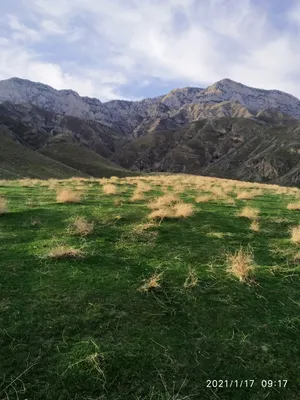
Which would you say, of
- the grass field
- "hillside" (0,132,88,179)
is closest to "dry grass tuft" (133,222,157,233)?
the grass field

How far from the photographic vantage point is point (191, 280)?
800 centimetres

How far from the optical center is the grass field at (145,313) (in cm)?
503

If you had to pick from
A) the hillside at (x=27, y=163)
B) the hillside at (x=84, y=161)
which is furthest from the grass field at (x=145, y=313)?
the hillside at (x=84, y=161)

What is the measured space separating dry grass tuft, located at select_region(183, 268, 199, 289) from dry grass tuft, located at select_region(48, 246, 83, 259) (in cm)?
287

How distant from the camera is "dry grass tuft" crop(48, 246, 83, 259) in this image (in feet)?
29.4

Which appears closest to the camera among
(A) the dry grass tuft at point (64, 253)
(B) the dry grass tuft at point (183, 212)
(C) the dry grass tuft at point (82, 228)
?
(A) the dry grass tuft at point (64, 253)

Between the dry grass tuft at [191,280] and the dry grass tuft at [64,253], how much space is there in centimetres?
287

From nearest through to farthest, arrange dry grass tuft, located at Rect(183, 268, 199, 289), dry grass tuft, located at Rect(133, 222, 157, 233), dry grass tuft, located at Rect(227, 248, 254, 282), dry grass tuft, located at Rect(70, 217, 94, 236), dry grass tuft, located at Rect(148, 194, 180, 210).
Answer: dry grass tuft, located at Rect(183, 268, 199, 289) < dry grass tuft, located at Rect(227, 248, 254, 282) < dry grass tuft, located at Rect(70, 217, 94, 236) < dry grass tuft, located at Rect(133, 222, 157, 233) < dry grass tuft, located at Rect(148, 194, 180, 210)

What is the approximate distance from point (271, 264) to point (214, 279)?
7.01 feet

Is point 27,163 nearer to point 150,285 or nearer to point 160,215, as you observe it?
point 160,215

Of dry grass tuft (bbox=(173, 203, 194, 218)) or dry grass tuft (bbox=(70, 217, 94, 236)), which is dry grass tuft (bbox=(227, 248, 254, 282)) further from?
dry grass tuft (bbox=(173, 203, 194, 218))

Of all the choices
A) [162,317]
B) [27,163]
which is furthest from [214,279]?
[27,163]

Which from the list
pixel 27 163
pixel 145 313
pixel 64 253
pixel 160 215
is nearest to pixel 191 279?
pixel 145 313

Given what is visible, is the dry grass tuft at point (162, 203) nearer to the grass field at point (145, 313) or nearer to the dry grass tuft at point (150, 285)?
the grass field at point (145, 313)
